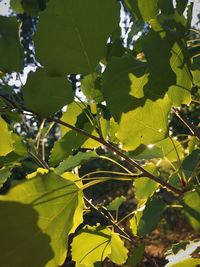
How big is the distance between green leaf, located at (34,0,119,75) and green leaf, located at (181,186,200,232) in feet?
0.84

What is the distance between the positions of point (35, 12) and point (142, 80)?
349 mm

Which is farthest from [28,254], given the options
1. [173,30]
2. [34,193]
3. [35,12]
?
[35,12]

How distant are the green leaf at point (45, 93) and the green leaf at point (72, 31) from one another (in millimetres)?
28

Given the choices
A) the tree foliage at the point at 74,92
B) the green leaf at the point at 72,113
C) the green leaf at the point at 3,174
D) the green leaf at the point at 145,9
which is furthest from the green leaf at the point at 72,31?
the green leaf at the point at 3,174

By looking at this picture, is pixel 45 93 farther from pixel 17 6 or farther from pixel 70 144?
pixel 17 6

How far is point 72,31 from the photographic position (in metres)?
0.58

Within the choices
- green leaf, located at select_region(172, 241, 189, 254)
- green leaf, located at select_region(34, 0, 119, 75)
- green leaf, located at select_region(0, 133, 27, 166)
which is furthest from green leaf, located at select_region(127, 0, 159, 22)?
green leaf, located at select_region(172, 241, 189, 254)

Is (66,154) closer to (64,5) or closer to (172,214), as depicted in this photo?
(64,5)

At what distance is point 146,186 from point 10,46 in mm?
528

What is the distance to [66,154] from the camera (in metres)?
0.88

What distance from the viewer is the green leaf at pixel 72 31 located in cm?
56

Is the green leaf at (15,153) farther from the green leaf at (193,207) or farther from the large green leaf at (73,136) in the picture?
the green leaf at (193,207)

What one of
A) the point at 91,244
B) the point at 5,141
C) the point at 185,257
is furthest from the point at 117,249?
the point at 5,141

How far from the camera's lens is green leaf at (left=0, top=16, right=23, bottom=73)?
632 millimetres
